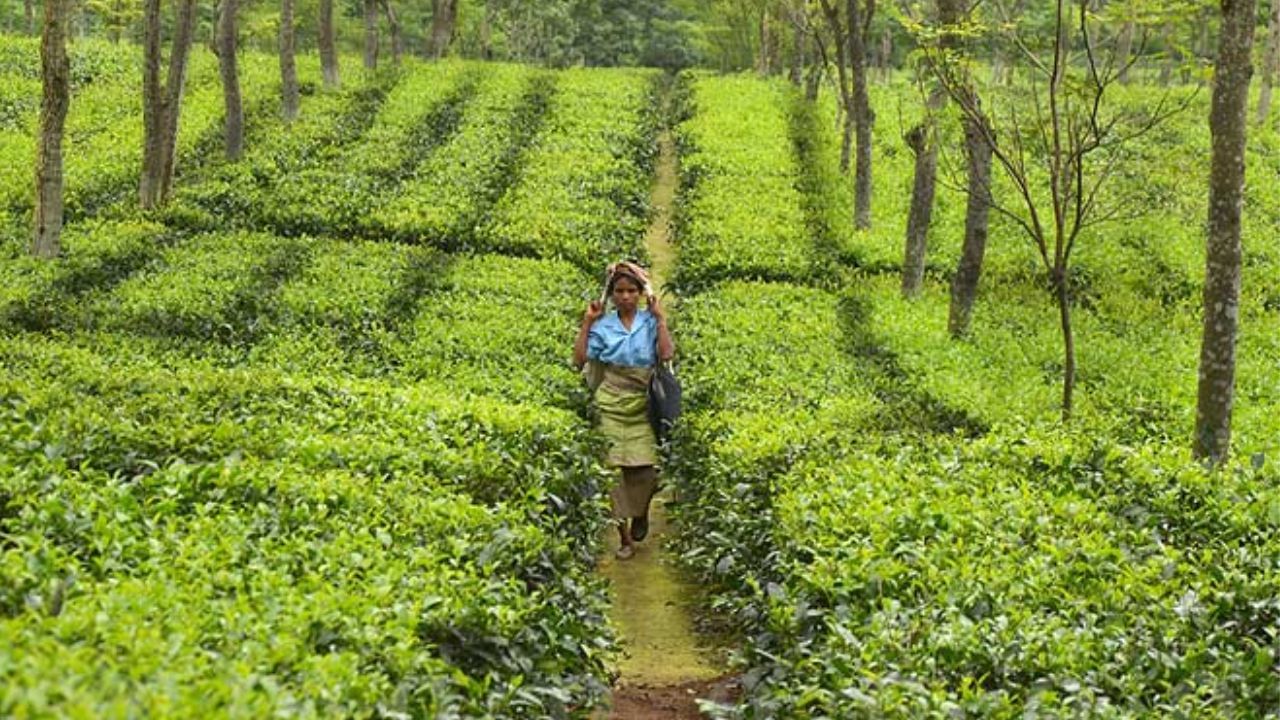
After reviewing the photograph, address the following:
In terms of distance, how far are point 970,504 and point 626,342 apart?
3.54 metres

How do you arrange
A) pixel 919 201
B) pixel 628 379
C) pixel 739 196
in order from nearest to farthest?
pixel 628 379
pixel 919 201
pixel 739 196

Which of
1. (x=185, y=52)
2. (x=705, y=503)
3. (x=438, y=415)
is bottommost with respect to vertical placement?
(x=705, y=503)

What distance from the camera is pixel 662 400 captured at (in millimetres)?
11195

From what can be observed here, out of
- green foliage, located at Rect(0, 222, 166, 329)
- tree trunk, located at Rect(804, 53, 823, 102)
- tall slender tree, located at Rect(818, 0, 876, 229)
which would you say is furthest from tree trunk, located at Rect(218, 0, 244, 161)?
tree trunk, located at Rect(804, 53, 823, 102)

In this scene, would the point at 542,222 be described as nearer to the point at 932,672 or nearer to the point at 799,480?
the point at 799,480

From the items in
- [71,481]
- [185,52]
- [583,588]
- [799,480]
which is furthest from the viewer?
[185,52]

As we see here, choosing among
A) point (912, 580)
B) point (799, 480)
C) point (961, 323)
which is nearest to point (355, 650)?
point (912, 580)

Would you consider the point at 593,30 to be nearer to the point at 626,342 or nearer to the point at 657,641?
the point at 626,342

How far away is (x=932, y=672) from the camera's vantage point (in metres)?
6.18

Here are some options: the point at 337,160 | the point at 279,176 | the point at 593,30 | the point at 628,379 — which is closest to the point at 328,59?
the point at 337,160

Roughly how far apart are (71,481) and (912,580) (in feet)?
13.9

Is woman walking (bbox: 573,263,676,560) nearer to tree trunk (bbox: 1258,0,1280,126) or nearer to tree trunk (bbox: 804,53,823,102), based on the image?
tree trunk (bbox: 1258,0,1280,126)

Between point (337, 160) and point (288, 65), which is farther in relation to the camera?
point (288, 65)

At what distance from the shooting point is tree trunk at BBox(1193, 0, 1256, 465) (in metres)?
9.83
